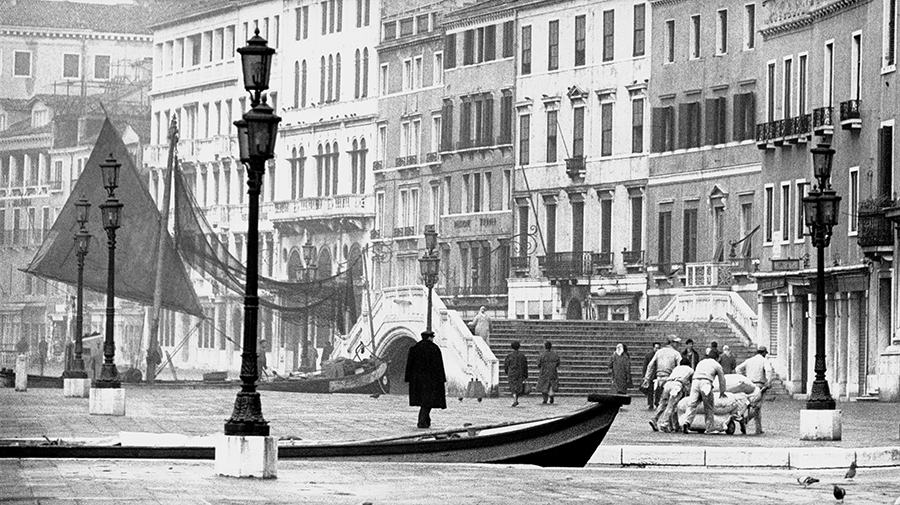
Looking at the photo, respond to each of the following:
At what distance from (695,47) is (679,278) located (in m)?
7.09

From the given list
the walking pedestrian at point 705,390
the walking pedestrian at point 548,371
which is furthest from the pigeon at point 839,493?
the walking pedestrian at point 548,371

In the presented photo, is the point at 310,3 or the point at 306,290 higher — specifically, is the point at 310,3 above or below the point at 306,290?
above

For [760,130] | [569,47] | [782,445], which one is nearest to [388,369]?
[760,130]

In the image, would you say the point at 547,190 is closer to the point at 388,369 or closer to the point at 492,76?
the point at 492,76

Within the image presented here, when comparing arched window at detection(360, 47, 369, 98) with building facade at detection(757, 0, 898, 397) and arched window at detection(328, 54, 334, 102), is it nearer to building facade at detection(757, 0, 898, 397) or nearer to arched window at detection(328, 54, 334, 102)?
arched window at detection(328, 54, 334, 102)

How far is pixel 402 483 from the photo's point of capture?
25.5m

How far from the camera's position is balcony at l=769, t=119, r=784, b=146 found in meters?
69.6

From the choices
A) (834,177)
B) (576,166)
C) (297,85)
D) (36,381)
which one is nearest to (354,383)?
(36,381)

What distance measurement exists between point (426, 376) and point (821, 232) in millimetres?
6308

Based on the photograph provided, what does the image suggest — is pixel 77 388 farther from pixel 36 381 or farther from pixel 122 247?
pixel 122 247

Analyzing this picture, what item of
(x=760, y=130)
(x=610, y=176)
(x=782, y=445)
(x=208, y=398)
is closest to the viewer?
(x=782, y=445)

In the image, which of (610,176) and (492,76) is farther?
(492,76)

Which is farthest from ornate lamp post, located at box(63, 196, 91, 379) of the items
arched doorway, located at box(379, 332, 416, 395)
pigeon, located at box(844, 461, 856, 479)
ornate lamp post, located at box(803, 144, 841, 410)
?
pigeon, located at box(844, 461, 856, 479)

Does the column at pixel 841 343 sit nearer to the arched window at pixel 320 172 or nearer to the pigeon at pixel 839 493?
the pigeon at pixel 839 493
